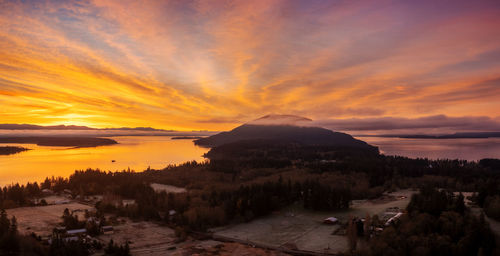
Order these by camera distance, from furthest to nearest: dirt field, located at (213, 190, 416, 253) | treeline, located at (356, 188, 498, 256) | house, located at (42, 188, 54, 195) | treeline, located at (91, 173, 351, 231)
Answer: house, located at (42, 188, 54, 195), treeline, located at (91, 173, 351, 231), dirt field, located at (213, 190, 416, 253), treeline, located at (356, 188, 498, 256)

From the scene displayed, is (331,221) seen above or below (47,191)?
below

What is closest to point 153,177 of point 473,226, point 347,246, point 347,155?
point 347,246

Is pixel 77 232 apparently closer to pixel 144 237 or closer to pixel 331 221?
pixel 144 237

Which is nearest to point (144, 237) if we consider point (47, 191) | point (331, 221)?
point (331, 221)

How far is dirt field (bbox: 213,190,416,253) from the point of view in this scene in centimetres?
3052

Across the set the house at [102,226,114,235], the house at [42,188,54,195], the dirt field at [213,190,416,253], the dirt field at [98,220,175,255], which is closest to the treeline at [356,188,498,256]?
the dirt field at [213,190,416,253]

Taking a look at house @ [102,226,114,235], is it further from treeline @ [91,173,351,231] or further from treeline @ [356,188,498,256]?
treeline @ [356,188,498,256]

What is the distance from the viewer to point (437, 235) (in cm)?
2433

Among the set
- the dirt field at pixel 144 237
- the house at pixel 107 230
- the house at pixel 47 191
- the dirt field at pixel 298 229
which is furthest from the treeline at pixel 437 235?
the house at pixel 47 191

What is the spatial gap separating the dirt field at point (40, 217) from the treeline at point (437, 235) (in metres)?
33.7

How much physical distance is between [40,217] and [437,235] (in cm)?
4472

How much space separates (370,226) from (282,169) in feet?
185

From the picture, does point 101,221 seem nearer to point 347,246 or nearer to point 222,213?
point 222,213

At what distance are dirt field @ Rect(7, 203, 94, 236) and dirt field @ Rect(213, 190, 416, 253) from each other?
1924 cm
